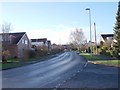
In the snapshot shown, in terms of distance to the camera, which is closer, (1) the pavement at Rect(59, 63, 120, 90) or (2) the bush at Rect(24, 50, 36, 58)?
(1) the pavement at Rect(59, 63, 120, 90)

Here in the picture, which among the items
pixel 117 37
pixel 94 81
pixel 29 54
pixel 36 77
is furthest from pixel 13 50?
pixel 94 81

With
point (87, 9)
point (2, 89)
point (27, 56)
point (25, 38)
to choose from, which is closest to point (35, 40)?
point (25, 38)

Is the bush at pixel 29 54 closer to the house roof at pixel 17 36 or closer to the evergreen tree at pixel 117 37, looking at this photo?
the house roof at pixel 17 36

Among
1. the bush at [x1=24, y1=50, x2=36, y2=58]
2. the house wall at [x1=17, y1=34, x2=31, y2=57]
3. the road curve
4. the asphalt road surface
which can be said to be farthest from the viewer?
the house wall at [x1=17, y1=34, x2=31, y2=57]

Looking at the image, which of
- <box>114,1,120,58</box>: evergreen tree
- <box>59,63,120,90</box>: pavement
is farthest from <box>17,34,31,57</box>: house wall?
<box>59,63,120,90</box>: pavement

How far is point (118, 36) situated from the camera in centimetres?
4856

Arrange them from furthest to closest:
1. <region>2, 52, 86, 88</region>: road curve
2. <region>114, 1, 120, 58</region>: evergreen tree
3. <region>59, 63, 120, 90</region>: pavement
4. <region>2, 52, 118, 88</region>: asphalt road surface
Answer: <region>114, 1, 120, 58</region>: evergreen tree
<region>2, 52, 86, 88</region>: road curve
<region>2, 52, 118, 88</region>: asphalt road surface
<region>59, 63, 120, 90</region>: pavement

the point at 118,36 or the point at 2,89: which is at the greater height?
the point at 118,36

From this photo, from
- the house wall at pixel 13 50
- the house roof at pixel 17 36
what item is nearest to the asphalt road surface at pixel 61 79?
the house wall at pixel 13 50

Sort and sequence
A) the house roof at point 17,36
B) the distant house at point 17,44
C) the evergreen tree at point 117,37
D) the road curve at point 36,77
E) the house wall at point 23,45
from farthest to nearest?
the house roof at point 17,36 < the house wall at point 23,45 < the distant house at point 17,44 < the evergreen tree at point 117,37 < the road curve at point 36,77

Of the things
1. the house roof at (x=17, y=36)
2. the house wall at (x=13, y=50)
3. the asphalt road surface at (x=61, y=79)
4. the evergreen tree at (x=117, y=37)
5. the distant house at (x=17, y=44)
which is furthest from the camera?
the house roof at (x=17, y=36)

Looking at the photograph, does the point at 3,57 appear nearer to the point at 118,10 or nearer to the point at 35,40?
the point at 118,10

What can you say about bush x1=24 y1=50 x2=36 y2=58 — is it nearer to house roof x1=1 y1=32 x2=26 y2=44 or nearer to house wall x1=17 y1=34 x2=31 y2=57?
house wall x1=17 y1=34 x2=31 y2=57

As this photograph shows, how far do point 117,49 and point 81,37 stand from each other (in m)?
95.8
